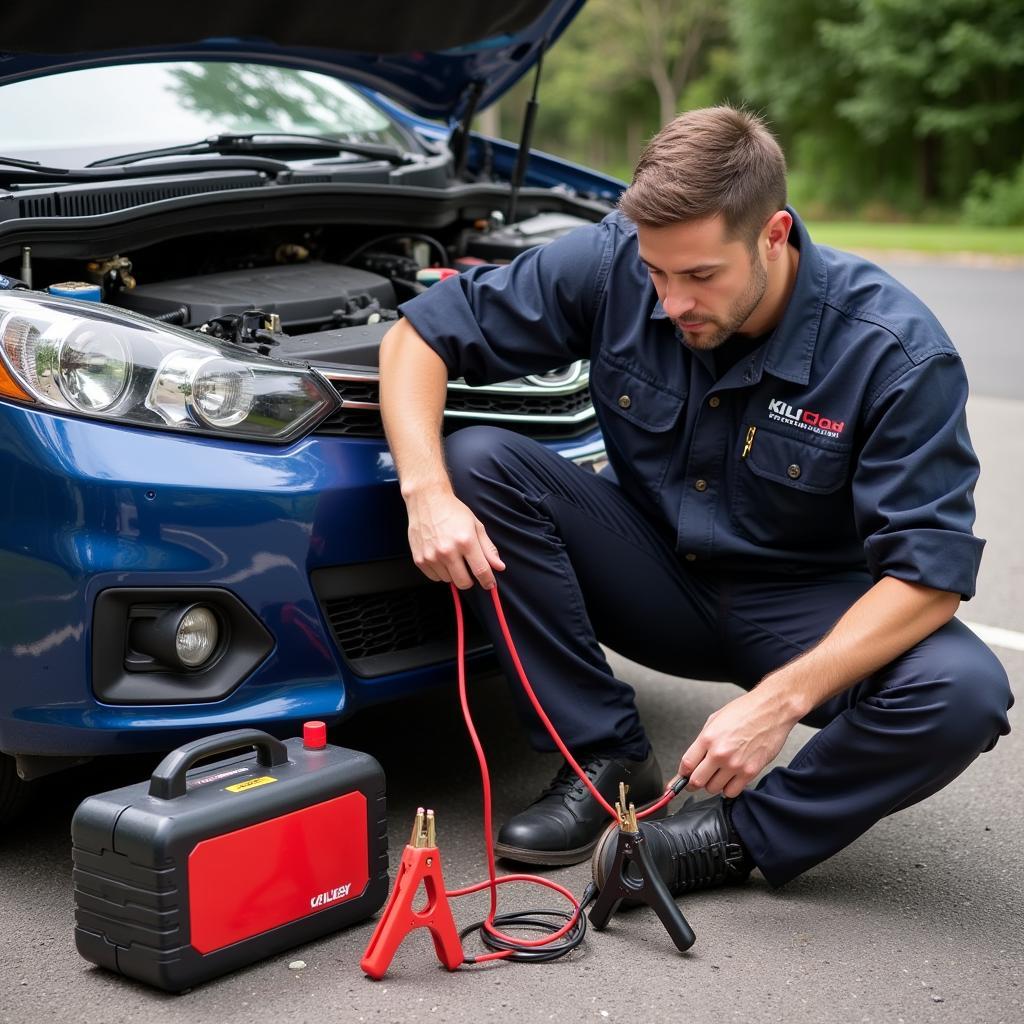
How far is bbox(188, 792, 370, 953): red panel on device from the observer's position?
2029 mm

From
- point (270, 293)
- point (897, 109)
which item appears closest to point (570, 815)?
point (270, 293)

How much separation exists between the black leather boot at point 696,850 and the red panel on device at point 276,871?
0.41 metres

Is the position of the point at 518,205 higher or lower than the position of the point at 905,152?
higher

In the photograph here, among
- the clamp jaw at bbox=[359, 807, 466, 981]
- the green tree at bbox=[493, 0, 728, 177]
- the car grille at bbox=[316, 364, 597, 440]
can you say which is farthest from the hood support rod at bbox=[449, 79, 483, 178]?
the green tree at bbox=[493, 0, 728, 177]

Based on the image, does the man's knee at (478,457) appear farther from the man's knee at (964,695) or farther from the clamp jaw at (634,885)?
the man's knee at (964,695)

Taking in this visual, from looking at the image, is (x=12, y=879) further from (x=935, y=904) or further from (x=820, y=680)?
(x=935, y=904)

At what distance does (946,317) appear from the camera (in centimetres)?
1077

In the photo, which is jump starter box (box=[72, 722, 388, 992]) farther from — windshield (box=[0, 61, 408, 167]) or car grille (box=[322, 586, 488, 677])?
windshield (box=[0, 61, 408, 167])

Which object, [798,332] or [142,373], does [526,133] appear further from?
[142,373]

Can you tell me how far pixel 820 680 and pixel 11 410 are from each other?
1323mm

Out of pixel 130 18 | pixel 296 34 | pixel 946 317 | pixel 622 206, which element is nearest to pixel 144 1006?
pixel 622 206

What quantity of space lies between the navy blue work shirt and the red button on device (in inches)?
29.7

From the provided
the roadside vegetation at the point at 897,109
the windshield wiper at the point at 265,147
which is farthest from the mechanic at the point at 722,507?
the roadside vegetation at the point at 897,109

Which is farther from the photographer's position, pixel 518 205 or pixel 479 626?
pixel 518 205
